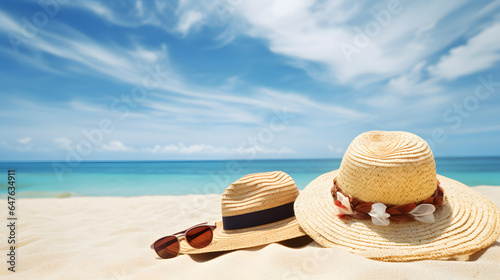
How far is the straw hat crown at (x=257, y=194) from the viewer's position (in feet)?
8.39

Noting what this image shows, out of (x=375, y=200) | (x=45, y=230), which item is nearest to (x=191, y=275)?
(x=375, y=200)

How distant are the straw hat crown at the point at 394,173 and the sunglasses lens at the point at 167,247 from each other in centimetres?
165

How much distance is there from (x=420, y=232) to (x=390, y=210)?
0.23 metres

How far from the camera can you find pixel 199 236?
8.43 feet

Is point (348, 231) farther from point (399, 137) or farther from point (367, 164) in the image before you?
point (399, 137)

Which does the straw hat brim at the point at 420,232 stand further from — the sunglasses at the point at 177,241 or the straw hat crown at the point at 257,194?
the sunglasses at the point at 177,241

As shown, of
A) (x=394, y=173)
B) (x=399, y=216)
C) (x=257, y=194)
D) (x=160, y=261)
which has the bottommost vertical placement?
(x=160, y=261)

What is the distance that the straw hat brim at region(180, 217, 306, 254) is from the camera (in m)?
2.23

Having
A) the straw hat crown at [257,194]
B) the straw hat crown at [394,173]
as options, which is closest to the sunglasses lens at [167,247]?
the straw hat crown at [257,194]

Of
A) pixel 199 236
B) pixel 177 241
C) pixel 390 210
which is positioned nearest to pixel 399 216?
pixel 390 210

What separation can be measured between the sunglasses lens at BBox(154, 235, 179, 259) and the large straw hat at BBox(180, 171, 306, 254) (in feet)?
0.28

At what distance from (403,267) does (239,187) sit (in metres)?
1.59

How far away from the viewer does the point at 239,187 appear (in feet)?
8.87

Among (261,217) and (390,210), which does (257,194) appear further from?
(390,210)
